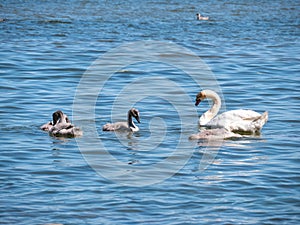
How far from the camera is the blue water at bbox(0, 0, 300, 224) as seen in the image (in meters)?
8.81

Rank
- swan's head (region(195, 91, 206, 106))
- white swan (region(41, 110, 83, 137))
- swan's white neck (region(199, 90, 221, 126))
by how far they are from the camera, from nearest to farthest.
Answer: white swan (region(41, 110, 83, 137))
swan's white neck (region(199, 90, 221, 126))
swan's head (region(195, 91, 206, 106))

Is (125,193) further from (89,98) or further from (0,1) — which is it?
(0,1)

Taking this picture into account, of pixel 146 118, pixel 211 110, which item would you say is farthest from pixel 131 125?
pixel 211 110

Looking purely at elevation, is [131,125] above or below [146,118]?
below

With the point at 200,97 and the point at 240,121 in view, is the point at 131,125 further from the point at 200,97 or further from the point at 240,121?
the point at 200,97

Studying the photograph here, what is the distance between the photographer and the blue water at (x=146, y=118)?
8.81 metres

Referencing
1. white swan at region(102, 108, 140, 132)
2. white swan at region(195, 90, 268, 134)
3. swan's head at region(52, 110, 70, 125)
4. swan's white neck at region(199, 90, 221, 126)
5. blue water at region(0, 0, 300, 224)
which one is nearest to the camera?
blue water at region(0, 0, 300, 224)

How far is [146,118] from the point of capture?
13.6 metres

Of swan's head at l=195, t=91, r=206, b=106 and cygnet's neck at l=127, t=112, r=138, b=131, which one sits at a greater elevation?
swan's head at l=195, t=91, r=206, b=106

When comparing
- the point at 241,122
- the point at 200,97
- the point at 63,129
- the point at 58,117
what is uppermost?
the point at 200,97

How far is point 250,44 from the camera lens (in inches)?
827

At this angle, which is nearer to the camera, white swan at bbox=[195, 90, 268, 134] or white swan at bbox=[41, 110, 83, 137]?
white swan at bbox=[41, 110, 83, 137]

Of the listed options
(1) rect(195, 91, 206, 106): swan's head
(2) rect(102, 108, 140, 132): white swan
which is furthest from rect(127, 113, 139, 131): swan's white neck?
(1) rect(195, 91, 206, 106): swan's head

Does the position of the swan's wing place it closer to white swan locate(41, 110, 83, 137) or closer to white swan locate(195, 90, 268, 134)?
white swan locate(195, 90, 268, 134)
